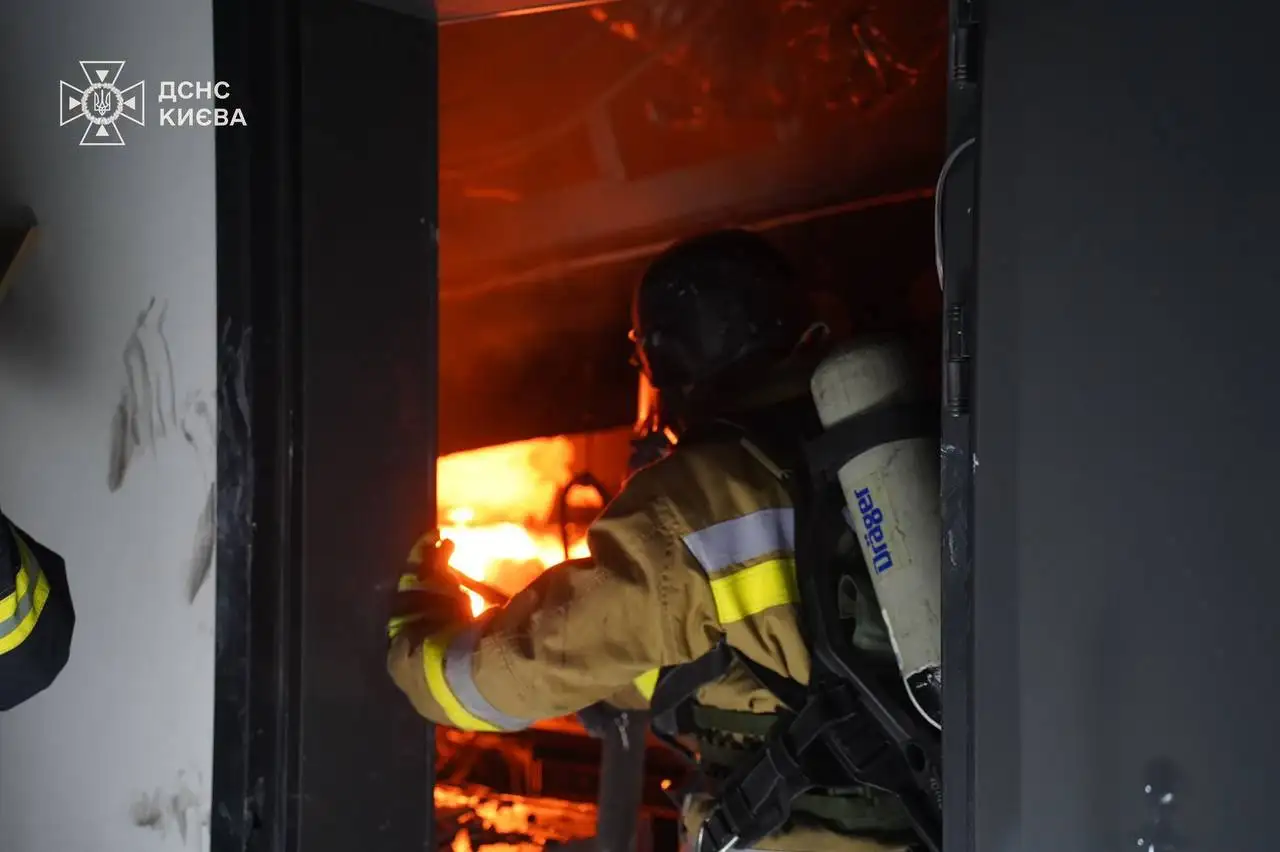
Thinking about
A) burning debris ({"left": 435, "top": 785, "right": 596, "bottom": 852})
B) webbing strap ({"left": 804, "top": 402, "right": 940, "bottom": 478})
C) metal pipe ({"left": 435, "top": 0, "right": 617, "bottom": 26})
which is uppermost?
metal pipe ({"left": 435, "top": 0, "right": 617, "bottom": 26})

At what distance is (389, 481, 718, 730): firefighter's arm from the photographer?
1531 millimetres

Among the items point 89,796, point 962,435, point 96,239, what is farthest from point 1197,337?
point 89,796

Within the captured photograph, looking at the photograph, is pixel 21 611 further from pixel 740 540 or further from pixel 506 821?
pixel 506 821

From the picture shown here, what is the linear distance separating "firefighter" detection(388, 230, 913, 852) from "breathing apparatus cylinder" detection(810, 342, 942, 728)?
0.78 feet

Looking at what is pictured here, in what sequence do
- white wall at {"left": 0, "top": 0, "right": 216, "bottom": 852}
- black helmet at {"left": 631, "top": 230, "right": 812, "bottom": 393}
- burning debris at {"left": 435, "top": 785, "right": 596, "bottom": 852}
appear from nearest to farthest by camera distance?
white wall at {"left": 0, "top": 0, "right": 216, "bottom": 852}, black helmet at {"left": 631, "top": 230, "right": 812, "bottom": 393}, burning debris at {"left": 435, "top": 785, "right": 596, "bottom": 852}

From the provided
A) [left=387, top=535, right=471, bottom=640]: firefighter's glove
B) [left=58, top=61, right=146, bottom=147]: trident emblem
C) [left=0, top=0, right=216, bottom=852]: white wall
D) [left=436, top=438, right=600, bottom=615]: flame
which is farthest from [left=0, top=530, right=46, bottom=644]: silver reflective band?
[left=436, top=438, right=600, bottom=615]: flame

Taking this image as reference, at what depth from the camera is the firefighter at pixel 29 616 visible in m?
1.29

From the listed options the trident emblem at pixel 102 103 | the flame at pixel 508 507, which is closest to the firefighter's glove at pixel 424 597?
the trident emblem at pixel 102 103

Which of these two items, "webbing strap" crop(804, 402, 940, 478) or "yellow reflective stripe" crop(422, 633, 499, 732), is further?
"yellow reflective stripe" crop(422, 633, 499, 732)

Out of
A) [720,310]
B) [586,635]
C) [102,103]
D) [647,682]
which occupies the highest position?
[102,103]

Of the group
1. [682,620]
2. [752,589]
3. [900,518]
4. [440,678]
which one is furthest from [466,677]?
[900,518]

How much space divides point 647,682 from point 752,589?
331mm

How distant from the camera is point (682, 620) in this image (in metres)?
1.54

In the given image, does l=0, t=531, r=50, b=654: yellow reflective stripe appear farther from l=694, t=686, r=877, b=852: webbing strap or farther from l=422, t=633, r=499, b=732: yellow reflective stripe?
l=694, t=686, r=877, b=852: webbing strap
